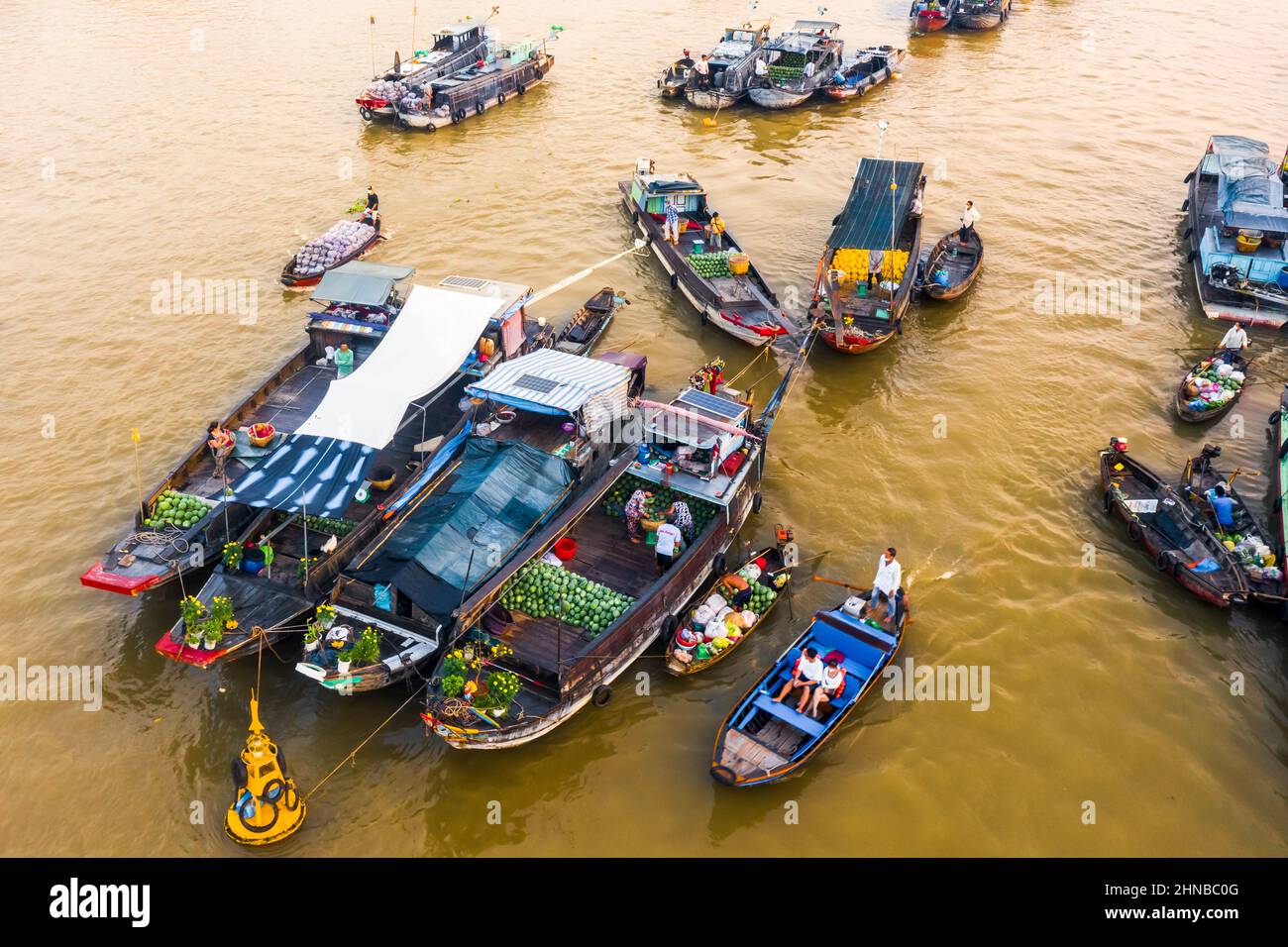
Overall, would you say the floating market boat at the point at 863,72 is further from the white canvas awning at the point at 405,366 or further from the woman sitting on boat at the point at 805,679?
the woman sitting on boat at the point at 805,679

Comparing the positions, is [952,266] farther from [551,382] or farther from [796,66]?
[796,66]

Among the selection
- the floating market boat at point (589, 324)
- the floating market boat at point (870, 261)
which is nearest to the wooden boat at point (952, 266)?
the floating market boat at point (870, 261)

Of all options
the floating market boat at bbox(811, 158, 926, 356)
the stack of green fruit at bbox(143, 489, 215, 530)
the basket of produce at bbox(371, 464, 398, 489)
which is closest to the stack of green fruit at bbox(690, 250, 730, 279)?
the floating market boat at bbox(811, 158, 926, 356)

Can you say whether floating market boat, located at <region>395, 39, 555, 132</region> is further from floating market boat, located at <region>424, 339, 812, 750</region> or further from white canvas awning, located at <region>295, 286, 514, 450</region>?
floating market boat, located at <region>424, 339, 812, 750</region>

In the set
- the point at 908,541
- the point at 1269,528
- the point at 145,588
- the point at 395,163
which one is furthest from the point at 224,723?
the point at 395,163

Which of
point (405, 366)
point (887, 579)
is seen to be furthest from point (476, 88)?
point (887, 579)
